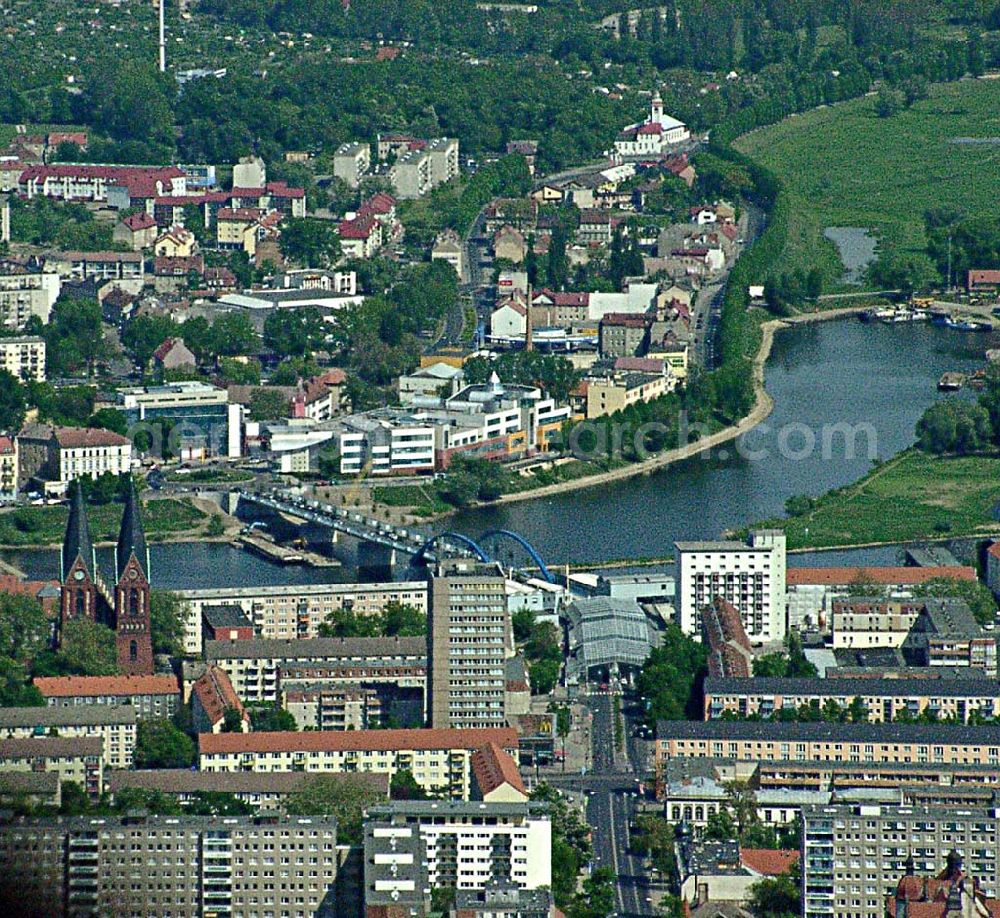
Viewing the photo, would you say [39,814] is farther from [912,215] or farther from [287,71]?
[287,71]

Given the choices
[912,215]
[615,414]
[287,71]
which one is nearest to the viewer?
[615,414]

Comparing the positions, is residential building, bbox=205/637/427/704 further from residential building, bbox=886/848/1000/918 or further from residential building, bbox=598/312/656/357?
residential building, bbox=598/312/656/357

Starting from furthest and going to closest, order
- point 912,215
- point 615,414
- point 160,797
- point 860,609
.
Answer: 1. point 912,215
2. point 615,414
3. point 860,609
4. point 160,797

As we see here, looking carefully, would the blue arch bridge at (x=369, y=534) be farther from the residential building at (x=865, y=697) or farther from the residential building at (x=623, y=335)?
the residential building at (x=623, y=335)

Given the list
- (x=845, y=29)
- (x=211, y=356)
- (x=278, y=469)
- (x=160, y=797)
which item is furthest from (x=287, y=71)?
(x=160, y=797)

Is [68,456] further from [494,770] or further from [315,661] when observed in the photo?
[494,770]

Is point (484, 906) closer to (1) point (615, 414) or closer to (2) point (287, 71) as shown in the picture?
(1) point (615, 414)

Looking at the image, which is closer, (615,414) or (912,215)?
(615,414)
